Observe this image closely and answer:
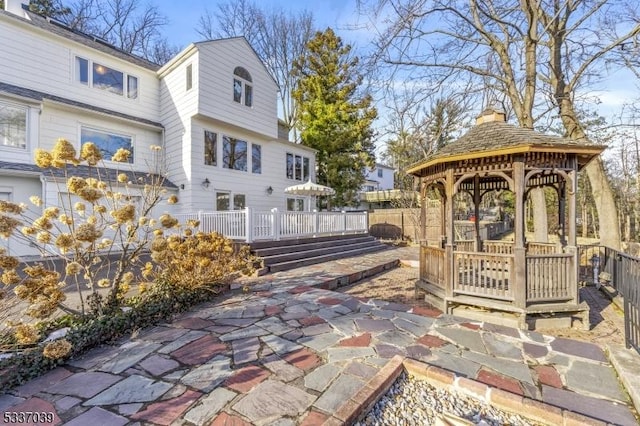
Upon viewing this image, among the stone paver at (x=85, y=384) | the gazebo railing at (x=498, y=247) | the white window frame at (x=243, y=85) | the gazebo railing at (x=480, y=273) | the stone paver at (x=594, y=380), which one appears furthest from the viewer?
the white window frame at (x=243, y=85)

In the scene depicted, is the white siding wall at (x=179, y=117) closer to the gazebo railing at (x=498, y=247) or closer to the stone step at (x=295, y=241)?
the stone step at (x=295, y=241)

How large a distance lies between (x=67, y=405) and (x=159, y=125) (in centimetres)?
1164

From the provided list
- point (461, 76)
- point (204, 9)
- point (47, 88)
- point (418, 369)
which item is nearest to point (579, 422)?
point (418, 369)

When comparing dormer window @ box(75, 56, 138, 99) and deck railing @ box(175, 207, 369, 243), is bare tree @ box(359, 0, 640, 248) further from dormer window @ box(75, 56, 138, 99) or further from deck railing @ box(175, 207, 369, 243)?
dormer window @ box(75, 56, 138, 99)

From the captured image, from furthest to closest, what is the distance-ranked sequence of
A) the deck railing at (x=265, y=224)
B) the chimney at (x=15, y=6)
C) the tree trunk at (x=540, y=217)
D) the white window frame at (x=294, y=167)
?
the white window frame at (x=294, y=167)
the chimney at (x=15, y=6)
the deck railing at (x=265, y=224)
the tree trunk at (x=540, y=217)

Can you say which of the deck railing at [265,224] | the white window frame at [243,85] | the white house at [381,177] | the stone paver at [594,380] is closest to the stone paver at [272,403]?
the stone paver at [594,380]

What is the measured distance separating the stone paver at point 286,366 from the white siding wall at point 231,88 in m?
9.11

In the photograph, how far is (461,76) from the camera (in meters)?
10.6

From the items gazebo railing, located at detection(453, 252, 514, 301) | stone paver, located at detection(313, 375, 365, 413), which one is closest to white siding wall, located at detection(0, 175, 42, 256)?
stone paver, located at detection(313, 375, 365, 413)

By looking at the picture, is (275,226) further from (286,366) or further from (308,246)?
(286,366)

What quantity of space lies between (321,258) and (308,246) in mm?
670

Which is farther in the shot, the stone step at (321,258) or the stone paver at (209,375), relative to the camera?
the stone step at (321,258)

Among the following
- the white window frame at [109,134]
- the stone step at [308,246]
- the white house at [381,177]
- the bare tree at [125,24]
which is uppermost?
the bare tree at [125,24]

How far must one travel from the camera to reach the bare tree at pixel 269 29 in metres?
20.4
